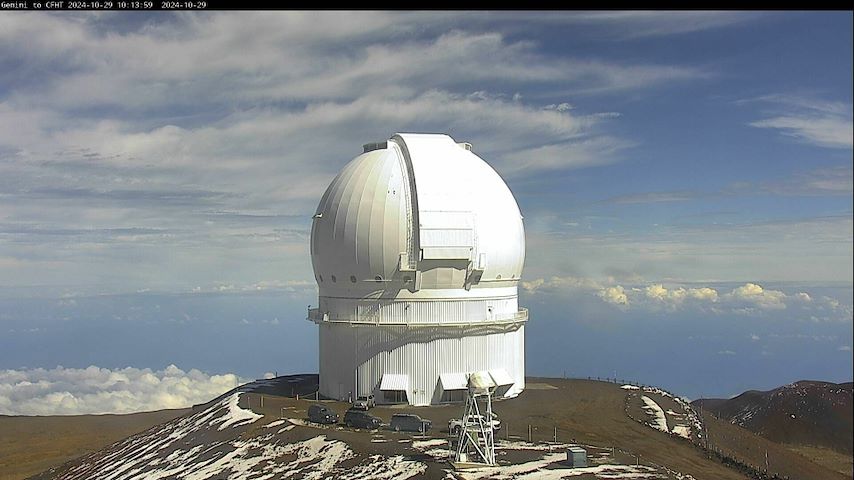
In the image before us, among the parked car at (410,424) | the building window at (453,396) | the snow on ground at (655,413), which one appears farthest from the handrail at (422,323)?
the snow on ground at (655,413)

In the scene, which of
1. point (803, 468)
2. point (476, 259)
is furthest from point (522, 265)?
point (803, 468)

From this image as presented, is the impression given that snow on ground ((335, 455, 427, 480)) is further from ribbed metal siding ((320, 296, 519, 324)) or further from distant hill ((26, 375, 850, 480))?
ribbed metal siding ((320, 296, 519, 324))

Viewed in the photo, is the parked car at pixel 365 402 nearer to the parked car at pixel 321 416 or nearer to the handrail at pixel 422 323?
the parked car at pixel 321 416

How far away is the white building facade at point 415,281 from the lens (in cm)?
3916

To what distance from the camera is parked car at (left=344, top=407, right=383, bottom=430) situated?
33.4 m

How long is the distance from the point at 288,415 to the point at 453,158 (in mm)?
16856

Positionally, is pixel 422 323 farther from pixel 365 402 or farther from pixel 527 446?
pixel 527 446

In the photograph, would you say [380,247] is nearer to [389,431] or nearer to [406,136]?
[406,136]

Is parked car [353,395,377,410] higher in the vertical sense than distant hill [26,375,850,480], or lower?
higher

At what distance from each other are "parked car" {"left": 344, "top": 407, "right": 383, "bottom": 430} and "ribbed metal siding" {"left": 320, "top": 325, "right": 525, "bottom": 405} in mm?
5375

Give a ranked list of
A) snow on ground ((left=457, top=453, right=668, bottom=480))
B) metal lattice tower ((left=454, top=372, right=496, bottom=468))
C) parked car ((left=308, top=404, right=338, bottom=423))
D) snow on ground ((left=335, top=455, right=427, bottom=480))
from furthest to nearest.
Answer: parked car ((left=308, top=404, right=338, bottom=423))
metal lattice tower ((left=454, top=372, right=496, bottom=468))
snow on ground ((left=335, top=455, right=427, bottom=480))
snow on ground ((left=457, top=453, right=668, bottom=480))

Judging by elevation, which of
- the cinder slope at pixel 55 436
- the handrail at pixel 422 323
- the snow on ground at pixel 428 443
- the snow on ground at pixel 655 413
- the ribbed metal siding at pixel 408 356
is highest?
the handrail at pixel 422 323

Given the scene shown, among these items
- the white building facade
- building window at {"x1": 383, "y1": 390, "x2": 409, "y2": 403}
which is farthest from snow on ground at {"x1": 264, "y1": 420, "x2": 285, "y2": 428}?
building window at {"x1": 383, "y1": 390, "x2": 409, "y2": 403}

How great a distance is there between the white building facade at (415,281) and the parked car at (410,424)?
5.41 metres
